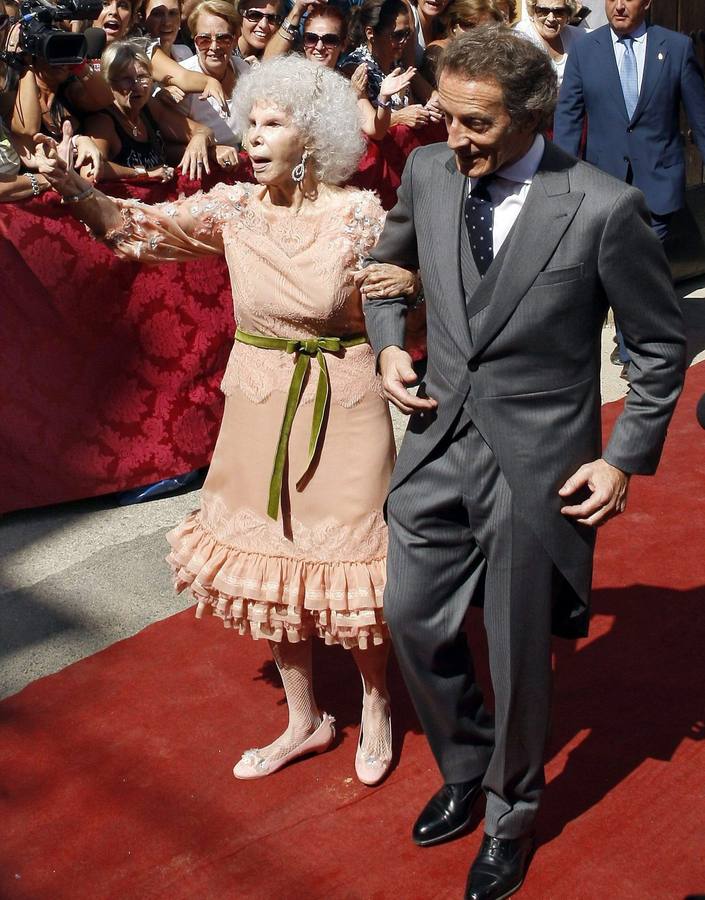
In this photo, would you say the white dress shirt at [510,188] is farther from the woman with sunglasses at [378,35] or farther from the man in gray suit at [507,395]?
the woman with sunglasses at [378,35]

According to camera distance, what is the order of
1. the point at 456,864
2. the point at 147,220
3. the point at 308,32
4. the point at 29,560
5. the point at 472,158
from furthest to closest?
the point at 308,32 < the point at 29,560 < the point at 147,220 < the point at 456,864 < the point at 472,158

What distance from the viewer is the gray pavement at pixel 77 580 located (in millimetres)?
4176

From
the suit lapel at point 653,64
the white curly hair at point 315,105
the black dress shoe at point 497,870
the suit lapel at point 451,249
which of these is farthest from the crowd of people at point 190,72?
the black dress shoe at point 497,870

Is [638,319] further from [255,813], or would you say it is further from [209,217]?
[255,813]

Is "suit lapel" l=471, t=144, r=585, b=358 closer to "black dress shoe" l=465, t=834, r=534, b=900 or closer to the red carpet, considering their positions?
"black dress shoe" l=465, t=834, r=534, b=900

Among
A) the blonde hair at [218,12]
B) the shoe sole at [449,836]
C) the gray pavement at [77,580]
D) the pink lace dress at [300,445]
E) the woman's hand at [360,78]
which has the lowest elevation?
the gray pavement at [77,580]

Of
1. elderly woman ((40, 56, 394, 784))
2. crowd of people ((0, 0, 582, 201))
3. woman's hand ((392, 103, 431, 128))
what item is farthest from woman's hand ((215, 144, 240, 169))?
elderly woman ((40, 56, 394, 784))

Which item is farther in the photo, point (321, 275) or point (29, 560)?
point (29, 560)

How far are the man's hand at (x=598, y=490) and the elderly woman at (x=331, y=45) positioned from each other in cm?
349

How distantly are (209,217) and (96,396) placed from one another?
207cm

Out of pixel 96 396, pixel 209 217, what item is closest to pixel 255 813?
pixel 209 217

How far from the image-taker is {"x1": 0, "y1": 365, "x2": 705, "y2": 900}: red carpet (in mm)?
2982

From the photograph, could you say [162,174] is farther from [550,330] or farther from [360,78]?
[550,330]

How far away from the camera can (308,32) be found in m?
5.90
